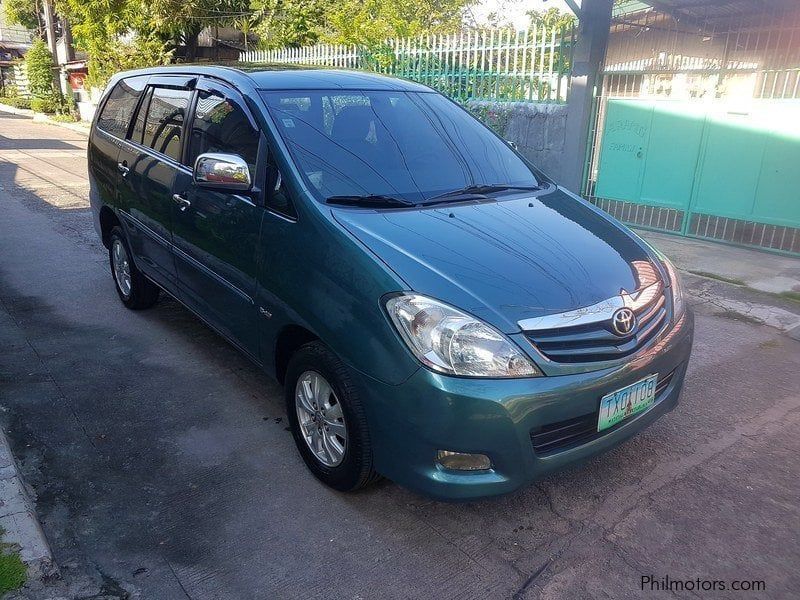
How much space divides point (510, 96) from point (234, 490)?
7.71 m

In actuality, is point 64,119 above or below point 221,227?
below

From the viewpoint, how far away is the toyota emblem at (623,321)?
2.65 metres

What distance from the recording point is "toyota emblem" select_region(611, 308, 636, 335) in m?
2.65

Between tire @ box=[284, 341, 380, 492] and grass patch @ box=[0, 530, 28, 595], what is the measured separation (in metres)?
1.23

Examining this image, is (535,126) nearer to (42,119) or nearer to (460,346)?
(460,346)

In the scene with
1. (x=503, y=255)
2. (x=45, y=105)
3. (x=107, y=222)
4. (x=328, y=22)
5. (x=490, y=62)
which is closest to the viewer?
(x=503, y=255)

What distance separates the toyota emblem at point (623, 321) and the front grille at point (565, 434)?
1.11 ft

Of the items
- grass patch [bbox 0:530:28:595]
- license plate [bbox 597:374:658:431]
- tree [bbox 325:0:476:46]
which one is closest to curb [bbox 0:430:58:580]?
grass patch [bbox 0:530:28:595]

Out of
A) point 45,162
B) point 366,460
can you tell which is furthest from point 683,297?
point 45,162

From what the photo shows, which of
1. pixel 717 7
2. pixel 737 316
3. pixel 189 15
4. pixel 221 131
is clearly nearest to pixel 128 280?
pixel 221 131

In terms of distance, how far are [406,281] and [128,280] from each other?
3550mm

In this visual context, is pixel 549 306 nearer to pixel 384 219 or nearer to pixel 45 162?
pixel 384 219

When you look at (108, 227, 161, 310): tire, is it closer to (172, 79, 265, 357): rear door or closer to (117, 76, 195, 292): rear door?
(117, 76, 195, 292): rear door

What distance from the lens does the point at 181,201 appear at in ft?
12.9
